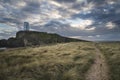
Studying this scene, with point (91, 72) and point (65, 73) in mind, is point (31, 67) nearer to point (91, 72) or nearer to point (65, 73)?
point (65, 73)

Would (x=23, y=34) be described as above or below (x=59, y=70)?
above

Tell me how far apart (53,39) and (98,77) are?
5098 inches

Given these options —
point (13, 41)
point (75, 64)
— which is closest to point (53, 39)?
point (13, 41)

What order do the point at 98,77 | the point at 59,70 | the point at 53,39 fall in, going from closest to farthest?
1. the point at 98,77
2. the point at 59,70
3. the point at 53,39

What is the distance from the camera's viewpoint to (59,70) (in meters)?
26.7

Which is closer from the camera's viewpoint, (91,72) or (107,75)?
(107,75)

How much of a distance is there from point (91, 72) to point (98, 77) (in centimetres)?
254

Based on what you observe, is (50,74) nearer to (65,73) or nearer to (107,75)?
(65,73)

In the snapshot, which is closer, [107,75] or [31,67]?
[107,75]

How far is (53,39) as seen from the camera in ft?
497

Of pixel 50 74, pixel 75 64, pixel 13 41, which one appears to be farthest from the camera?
pixel 13 41

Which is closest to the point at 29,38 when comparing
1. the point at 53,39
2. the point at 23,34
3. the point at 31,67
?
the point at 23,34

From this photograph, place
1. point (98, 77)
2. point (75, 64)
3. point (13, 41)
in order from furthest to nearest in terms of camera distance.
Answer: point (13, 41) → point (75, 64) → point (98, 77)

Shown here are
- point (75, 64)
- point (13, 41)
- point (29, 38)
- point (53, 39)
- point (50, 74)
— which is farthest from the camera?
point (53, 39)
